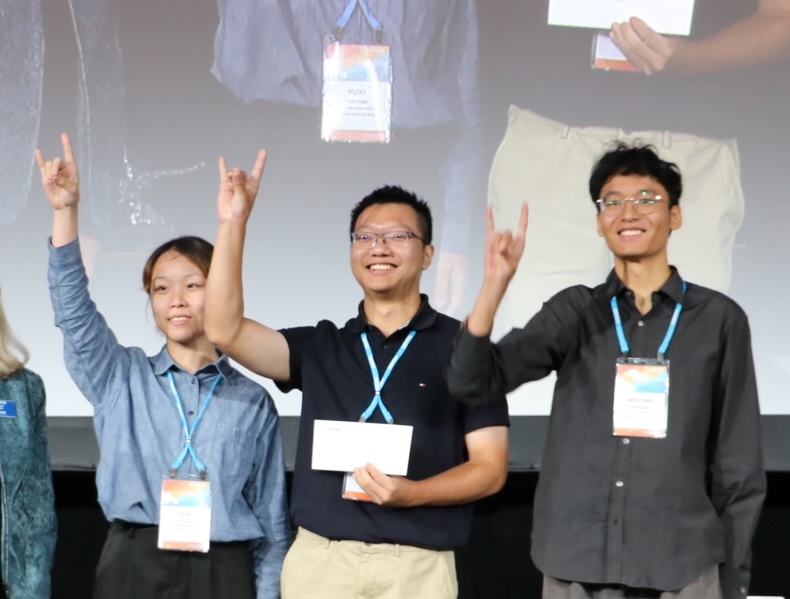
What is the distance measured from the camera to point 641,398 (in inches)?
79.0

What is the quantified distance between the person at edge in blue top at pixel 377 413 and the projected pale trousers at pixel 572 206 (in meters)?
1.34

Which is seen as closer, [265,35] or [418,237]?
[418,237]

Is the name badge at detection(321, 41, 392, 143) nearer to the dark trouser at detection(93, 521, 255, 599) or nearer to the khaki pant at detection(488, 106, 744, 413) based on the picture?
the khaki pant at detection(488, 106, 744, 413)

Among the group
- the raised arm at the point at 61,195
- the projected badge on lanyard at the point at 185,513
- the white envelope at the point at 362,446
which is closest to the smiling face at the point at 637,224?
the white envelope at the point at 362,446

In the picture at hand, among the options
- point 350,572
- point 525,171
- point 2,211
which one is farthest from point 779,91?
point 2,211

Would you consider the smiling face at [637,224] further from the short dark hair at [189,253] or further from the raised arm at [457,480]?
the short dark hair at [189,253]

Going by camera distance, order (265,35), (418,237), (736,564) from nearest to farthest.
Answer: (736,564)
(418,237)
(265,35)

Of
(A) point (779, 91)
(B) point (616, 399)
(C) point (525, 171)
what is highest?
(A) point (779, 91)

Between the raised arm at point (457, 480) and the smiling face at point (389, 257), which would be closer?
the raised arm at point (457, 480)

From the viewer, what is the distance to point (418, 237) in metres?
2.32

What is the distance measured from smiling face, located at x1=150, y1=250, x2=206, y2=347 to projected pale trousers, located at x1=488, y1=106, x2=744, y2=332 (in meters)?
1.51

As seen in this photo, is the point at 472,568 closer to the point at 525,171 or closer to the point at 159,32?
the point at 525,171

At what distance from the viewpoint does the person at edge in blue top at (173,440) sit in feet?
7.26

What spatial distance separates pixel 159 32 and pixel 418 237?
1785 millimetres
